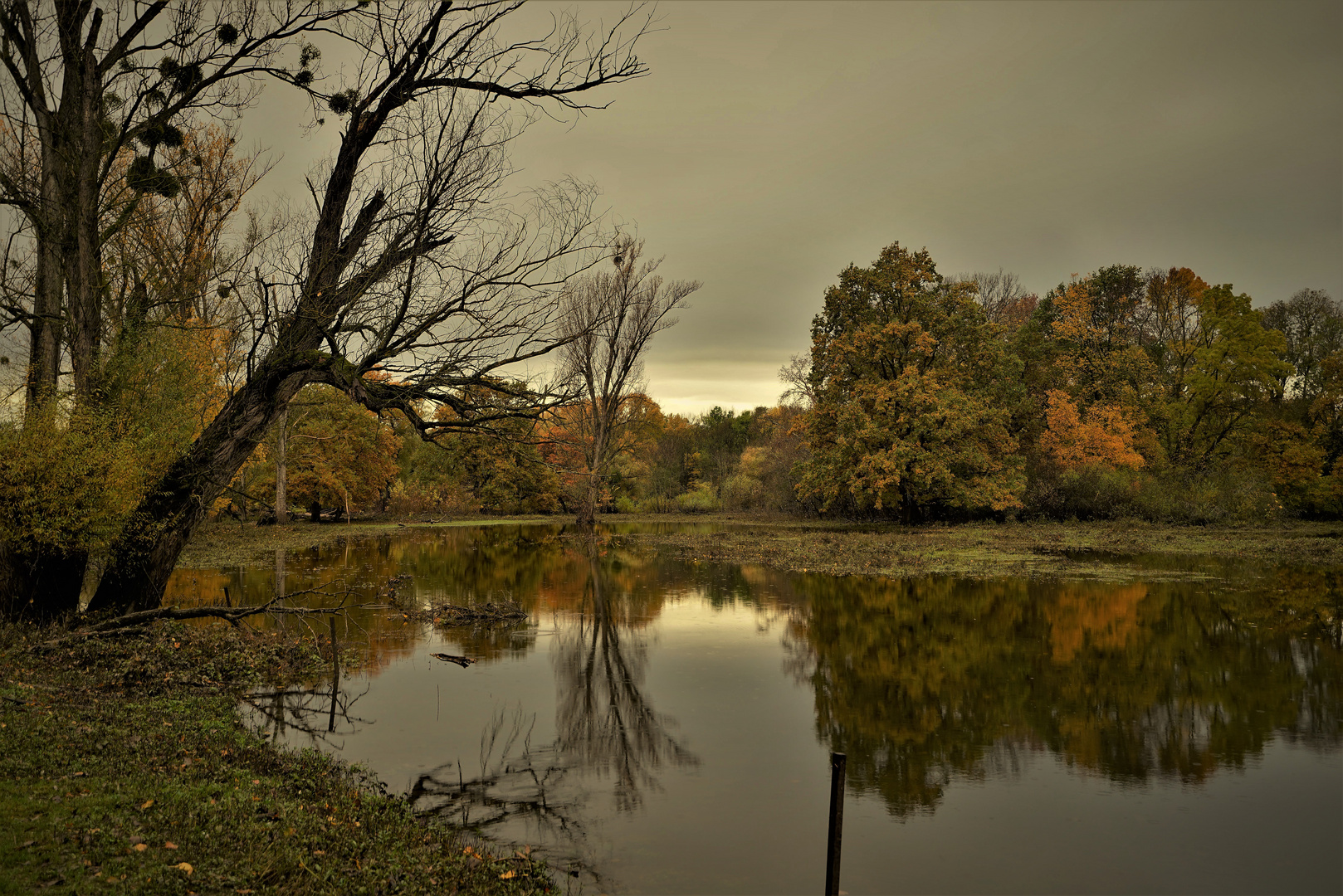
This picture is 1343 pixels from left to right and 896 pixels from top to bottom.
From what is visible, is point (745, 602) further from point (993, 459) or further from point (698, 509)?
point (698, 509)

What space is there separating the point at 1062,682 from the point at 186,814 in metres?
10.5

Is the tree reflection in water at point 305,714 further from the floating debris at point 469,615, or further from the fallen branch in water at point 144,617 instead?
the floating debris at point 469,615

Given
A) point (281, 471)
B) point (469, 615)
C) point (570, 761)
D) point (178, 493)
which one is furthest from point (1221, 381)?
point (281, 471)

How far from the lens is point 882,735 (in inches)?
352

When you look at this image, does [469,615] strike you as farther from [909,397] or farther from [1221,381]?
[1221,381]

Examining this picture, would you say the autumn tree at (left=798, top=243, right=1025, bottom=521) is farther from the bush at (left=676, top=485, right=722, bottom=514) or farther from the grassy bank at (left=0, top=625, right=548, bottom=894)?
the grassy bank at (left=0, top=625, right=548, bottom=894)

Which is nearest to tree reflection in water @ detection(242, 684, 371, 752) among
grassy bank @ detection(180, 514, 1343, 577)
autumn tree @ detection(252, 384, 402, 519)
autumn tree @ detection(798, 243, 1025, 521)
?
grassy bank @ detection(180, 514, 1343, 577)

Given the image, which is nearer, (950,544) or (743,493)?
(950,544)

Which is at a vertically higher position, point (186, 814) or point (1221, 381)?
point (1221, 381)

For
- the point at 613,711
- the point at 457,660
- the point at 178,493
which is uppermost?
the point at 178,493

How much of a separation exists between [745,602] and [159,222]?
1999 cm

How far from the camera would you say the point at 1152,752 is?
8312 millimetres

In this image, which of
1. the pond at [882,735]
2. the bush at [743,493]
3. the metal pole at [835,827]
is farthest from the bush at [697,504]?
the metal pole at [835,827]

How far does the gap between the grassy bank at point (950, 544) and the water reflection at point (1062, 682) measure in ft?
19.0
